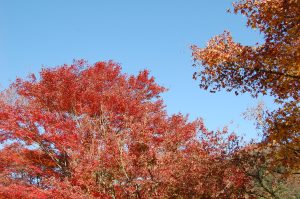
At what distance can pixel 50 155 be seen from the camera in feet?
63.2

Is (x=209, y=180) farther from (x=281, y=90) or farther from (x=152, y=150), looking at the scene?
(x=281, y=90)

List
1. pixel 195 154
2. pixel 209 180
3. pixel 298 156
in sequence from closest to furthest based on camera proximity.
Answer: pixel 298 156
pixel 209 180
pixel 195 154

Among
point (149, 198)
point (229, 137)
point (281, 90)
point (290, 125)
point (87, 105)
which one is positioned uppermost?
point (87, 105)

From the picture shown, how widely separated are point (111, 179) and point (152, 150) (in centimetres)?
210

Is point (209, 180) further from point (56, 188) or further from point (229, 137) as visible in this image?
point (56, 188)

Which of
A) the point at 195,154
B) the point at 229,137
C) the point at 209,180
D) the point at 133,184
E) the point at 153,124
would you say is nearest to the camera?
the point at 133,184

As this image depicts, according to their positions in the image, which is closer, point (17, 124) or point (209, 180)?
point (209, 180)

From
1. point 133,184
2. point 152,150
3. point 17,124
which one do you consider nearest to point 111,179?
point 133,184

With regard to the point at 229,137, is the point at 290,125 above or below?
below

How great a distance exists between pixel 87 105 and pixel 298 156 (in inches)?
545

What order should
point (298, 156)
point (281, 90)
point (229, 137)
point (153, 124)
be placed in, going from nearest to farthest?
point (281, 90), point (298, 156), point (229, 137), point (153, 124)

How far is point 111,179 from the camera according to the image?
13172 millimetres

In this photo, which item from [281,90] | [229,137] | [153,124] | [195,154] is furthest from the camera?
[153,124]

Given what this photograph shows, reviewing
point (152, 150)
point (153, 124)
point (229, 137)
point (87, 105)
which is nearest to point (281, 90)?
point (152, 150)
